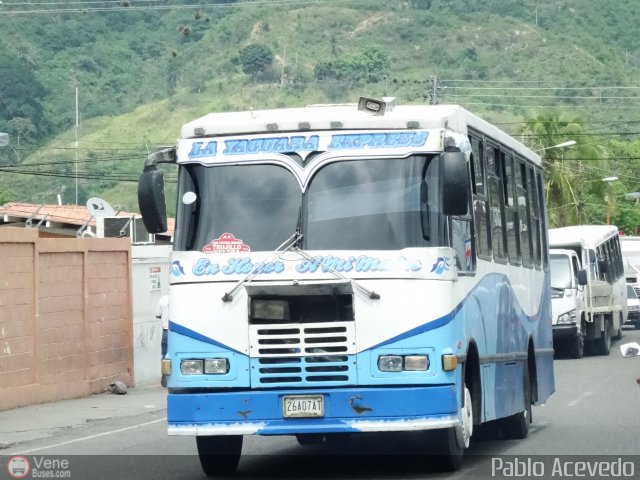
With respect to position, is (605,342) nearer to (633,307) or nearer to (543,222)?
(633,307)

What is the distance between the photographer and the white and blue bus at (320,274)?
10867 mm

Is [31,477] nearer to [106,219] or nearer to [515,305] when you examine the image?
[515,305]

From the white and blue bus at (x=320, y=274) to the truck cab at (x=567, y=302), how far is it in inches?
710

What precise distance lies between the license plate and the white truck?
17693 mm

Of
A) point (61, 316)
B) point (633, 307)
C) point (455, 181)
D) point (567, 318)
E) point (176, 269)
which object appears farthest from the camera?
point (633, 307)

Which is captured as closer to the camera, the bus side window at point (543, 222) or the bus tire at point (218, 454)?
the bus tire at point (218, 454)

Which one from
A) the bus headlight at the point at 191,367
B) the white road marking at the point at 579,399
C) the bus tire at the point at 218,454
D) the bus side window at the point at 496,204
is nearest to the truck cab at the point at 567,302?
the white road marking at the point at 579,399

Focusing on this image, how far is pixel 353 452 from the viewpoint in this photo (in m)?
13.5

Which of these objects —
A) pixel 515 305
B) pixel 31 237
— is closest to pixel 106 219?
pixel 31 237

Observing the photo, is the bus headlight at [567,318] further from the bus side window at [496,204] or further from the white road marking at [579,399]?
the bus side window at [496,204]

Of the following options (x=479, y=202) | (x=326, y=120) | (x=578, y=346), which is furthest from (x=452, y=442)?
(x=578, y=346)

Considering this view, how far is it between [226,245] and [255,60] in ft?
447

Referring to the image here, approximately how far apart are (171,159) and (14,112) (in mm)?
109289

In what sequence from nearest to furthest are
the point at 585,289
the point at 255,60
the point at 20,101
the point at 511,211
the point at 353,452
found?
the point at 353,452 < the point at 511,211 < the point at 585,289 < the point at 20,101 < the point at 255,60
